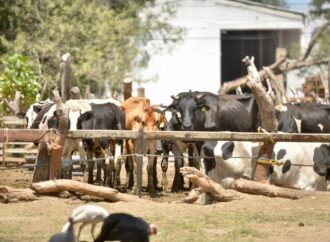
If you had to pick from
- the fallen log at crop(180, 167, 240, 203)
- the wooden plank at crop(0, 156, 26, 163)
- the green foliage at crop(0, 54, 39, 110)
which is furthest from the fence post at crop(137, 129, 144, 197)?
the green foliage at crop(0, 54, 39, 110)

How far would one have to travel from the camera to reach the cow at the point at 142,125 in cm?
1720

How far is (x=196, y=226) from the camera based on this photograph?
1193 cm

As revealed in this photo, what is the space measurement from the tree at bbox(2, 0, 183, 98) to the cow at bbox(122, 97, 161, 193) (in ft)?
36.4

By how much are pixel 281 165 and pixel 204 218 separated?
3.55m

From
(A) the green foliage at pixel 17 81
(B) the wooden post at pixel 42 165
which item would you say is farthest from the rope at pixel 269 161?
(A) the green foliage at pixel 17 81

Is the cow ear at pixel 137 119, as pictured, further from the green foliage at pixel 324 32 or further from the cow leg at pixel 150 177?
the green foliage at pixel 324 32

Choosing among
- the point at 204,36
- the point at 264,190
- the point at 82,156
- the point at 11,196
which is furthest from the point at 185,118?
the point at 204,36

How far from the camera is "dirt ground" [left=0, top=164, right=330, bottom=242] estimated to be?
11258mm

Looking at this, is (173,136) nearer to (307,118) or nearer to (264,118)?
(264,118)

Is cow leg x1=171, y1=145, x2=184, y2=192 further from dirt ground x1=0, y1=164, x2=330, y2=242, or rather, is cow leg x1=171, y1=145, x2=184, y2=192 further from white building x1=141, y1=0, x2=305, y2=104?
white building x1=141, y1=0, x2=305, y2=104

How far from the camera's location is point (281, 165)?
1583 cm

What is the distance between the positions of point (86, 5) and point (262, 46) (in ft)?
55.7

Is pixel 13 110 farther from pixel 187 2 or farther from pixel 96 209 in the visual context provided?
pixel 187 2

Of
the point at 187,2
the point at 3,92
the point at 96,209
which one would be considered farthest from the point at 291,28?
the point at 96,209
